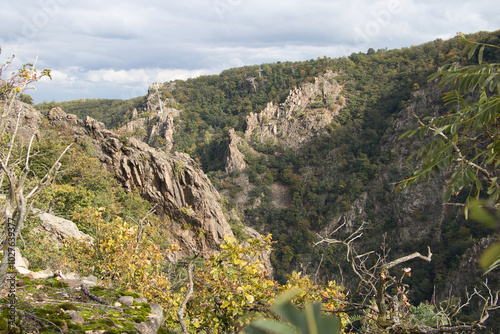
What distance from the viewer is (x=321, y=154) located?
57.5 meters

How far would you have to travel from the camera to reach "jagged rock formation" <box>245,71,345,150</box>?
6144 centimetres

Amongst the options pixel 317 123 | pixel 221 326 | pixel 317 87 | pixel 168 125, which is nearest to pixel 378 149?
pixel 317 123

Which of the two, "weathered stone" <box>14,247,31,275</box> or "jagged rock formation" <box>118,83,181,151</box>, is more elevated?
"jagged rock formation" <box>118,83,181,151</box>

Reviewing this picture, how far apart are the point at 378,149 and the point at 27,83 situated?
51.8 metres

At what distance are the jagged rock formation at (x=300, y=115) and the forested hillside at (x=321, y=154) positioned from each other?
0.71 ft

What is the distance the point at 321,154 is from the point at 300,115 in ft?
33.7

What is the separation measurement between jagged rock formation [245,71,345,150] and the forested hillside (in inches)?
8.5

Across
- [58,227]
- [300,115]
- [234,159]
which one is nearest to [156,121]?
[234,159]

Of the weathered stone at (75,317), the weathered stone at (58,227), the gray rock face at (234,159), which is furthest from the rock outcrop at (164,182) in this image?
the gray rock face at (234,159)

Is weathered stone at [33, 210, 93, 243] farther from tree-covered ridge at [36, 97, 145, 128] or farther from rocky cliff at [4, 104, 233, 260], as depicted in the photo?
tree-covered ridge at [36, 97, 145, 128]

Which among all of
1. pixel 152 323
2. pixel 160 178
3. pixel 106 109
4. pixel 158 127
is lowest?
pixel 160 178

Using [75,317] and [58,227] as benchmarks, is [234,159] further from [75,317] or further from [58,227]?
[75,317]

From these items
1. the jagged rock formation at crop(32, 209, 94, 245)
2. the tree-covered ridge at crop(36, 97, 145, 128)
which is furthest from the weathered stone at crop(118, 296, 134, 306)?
the tree-covered ridge at crop(36, 97, 145, 128)

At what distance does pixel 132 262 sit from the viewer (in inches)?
243
